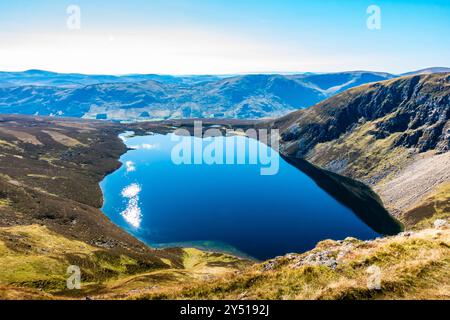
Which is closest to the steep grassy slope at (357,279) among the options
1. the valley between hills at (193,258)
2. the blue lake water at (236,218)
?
the valley between hills at (193,258)

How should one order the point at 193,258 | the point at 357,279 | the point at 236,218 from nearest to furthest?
the point at 357,279
the point at 193,258
the point at 236,218

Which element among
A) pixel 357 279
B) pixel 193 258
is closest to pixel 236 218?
pixel 193 258

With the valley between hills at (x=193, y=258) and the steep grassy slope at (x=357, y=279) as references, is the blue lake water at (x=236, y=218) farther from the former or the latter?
the steep grassy slope at (x=357, y=279)

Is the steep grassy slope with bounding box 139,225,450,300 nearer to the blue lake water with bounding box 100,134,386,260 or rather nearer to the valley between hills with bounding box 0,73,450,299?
the valley between hills with bounding box 0,73,450,299

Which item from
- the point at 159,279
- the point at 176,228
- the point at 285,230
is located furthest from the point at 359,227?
the point at 159,279

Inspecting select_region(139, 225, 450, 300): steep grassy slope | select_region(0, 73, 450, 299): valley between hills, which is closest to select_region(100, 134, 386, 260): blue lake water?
select_region(0, 73, 450, 299): valley between hills

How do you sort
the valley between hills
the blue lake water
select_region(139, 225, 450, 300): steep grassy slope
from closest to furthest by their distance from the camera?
select_region(139, 225, 450, 300): steep grassy slope, the valley between hills, the blue lake water

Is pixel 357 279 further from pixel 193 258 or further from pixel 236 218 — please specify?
pixel 236 218

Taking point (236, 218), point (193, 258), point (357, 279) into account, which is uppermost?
point (357, 279)

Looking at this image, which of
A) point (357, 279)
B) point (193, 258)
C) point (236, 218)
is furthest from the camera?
point (236, 218)
